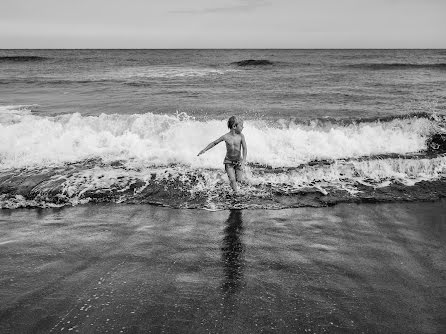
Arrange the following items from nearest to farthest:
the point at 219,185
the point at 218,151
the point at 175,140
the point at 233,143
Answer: the point at 233,143, the point at 219,185, the point at 218,151, the point at 175,140

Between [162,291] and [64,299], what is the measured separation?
3.65 feet

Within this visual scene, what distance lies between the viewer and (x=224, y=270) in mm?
4805

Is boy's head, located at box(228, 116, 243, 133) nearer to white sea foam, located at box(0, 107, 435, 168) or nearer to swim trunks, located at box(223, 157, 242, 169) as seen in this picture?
swim trunks, located at box(223, 157, 242, 169)

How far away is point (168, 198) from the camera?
7680 mm

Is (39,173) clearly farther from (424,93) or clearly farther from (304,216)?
(424,93)

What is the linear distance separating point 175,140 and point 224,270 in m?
7.42

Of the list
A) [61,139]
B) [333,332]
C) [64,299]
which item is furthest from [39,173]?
[333,332]

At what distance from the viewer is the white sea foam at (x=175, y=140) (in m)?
10.2

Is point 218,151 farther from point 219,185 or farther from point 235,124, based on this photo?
point 235,124

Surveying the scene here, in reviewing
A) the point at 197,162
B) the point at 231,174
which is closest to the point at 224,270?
the point at 231,174

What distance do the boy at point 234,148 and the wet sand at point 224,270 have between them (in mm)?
931

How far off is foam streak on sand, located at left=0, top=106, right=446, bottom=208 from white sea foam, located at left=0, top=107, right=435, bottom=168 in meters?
0.03

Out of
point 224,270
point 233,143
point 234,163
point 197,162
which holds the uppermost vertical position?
point 233,143

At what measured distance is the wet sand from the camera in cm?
383
